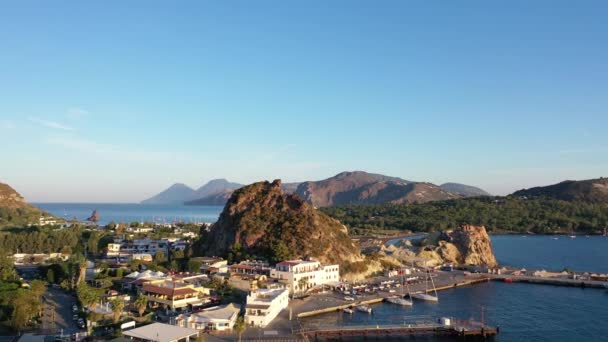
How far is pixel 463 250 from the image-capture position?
9969 centimetres

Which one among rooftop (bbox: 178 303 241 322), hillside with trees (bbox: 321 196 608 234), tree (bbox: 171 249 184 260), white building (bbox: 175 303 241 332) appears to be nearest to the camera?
white building (bbox: 175 303 241 332)

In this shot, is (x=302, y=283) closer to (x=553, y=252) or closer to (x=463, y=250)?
Result: (x=463, y=250)

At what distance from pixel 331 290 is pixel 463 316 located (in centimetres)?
1830

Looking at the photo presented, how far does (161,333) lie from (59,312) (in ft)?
53.1

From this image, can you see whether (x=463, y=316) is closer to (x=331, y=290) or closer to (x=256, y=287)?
(x=331, y=290)

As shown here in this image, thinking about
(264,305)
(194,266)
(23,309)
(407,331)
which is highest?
(194,266)

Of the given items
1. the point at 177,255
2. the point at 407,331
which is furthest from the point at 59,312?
the point at 407,331

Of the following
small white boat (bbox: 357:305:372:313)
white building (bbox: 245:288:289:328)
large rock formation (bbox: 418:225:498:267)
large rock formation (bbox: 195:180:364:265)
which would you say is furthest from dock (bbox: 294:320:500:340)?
large rock formation (bbox: 418:225:498:267)

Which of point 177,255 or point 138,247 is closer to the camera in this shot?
point 177,255

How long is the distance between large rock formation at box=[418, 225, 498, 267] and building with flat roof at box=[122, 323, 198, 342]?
2464 inches

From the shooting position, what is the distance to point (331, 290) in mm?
67375

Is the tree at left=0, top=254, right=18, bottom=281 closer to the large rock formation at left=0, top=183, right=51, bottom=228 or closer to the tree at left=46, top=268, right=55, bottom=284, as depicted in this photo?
the tree at left=46, top=268, right=55, bottom=284

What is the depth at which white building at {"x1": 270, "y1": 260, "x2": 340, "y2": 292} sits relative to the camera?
65.0 metres

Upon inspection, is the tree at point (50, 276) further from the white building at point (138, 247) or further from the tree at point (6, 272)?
the white building at point (138, 247)
